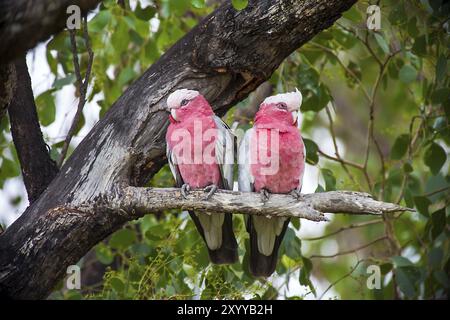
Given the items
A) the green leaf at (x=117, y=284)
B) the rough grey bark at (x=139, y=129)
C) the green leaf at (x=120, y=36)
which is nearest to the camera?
the rough grey bark at (x=139, y=129)

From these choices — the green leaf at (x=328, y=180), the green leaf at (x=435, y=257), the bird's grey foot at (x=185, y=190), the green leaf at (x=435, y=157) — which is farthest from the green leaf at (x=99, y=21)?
the green leaf at (x=435, y=257)

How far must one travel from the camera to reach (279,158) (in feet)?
11.3

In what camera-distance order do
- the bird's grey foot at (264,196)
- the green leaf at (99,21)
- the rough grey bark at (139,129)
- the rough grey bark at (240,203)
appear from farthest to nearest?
the green leaf at (99,21) → the rough grey bark at (139,129) → the bird's grey foot at (264,196) → the rough grey bark at (240,203)

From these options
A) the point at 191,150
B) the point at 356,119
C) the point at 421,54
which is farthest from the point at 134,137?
the point at 356,119

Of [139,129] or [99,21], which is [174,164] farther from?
[99,21]

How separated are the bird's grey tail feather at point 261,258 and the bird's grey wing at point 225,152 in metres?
0.28

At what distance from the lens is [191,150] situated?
349cm

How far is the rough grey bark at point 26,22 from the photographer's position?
2625mm

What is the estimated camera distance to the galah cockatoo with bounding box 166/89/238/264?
134 inches

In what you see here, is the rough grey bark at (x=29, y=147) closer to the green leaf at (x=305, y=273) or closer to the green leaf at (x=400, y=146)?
the green leaf at (x=305, y=273)

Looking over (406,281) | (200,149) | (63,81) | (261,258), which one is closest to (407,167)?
(406,281)

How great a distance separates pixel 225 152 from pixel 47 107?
4.23ft

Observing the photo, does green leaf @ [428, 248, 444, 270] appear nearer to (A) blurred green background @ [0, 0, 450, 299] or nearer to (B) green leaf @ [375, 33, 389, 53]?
(A) blurred green background @ [0, 0, 450, 299]

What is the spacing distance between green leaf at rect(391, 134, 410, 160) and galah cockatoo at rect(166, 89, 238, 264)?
1.33 m
